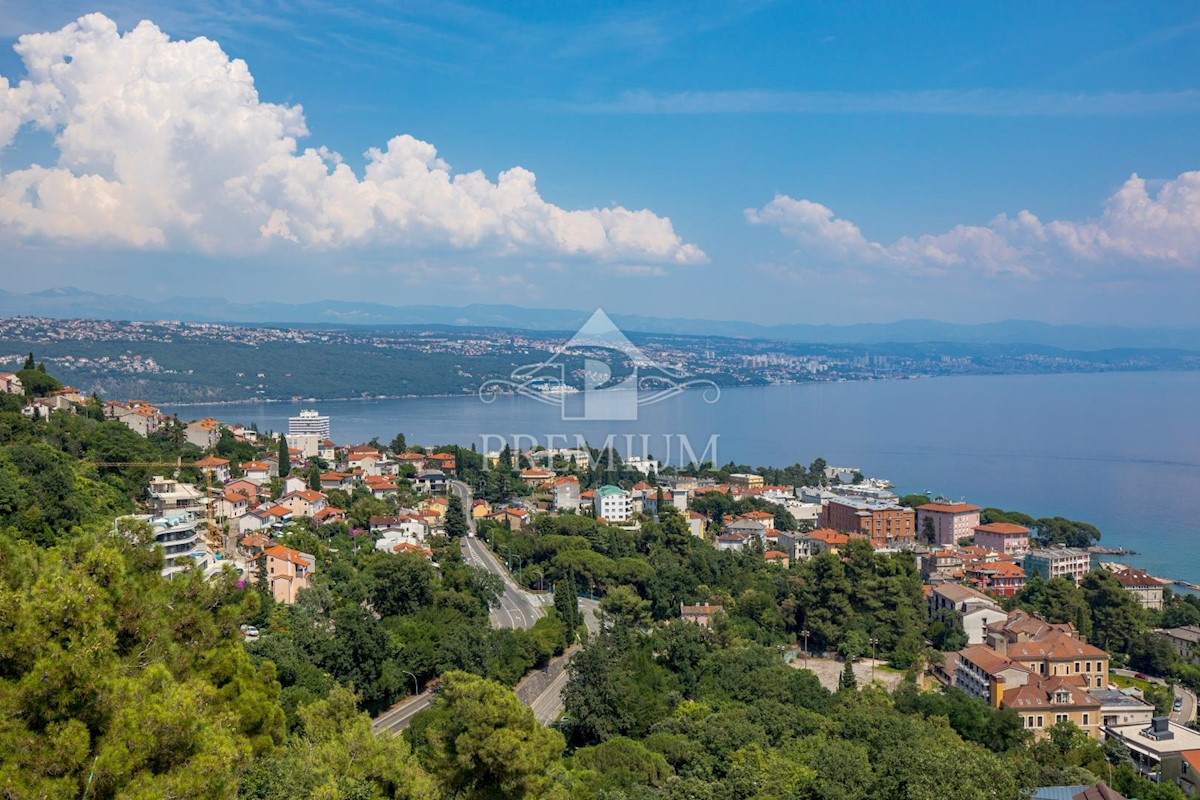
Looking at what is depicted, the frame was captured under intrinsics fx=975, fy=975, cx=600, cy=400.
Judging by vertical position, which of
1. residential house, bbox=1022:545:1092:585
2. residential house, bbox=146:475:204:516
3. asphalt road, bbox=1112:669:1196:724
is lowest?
residential house, bbox=1022:545:1092:585

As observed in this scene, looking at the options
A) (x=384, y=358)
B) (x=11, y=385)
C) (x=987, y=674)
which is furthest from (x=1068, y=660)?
(x=384, y=358)

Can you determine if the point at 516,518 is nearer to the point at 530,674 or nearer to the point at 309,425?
the point at 530,674

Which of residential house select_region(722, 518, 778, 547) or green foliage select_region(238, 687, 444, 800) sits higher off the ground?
green foliage select_region(238, 687, 444, 800)

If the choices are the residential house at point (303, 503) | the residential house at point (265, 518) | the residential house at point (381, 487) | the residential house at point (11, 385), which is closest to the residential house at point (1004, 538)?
the residential house at point (381, 487)

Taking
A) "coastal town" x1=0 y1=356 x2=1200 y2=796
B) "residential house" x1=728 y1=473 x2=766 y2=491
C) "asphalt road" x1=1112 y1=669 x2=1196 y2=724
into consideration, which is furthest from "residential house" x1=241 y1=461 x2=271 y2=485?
"asphalt road" x1=1112 y1=669 x2=1196 y2=724

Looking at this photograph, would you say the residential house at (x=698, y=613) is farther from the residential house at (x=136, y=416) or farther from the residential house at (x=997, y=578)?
the residential house at (x=136, y=416)

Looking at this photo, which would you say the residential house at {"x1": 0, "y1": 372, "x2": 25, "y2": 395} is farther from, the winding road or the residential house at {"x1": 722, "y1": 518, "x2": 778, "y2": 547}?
the residential house at {"x1": 722, "y1": 518, "x2": 778, "y2": 547}

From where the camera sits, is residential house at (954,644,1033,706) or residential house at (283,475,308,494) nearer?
residential house at (954,644,1033,706)

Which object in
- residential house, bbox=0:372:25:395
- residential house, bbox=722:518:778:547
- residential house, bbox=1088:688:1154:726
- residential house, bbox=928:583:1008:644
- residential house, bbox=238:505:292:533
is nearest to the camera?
residential house, bbox=1088:688:1154:726
